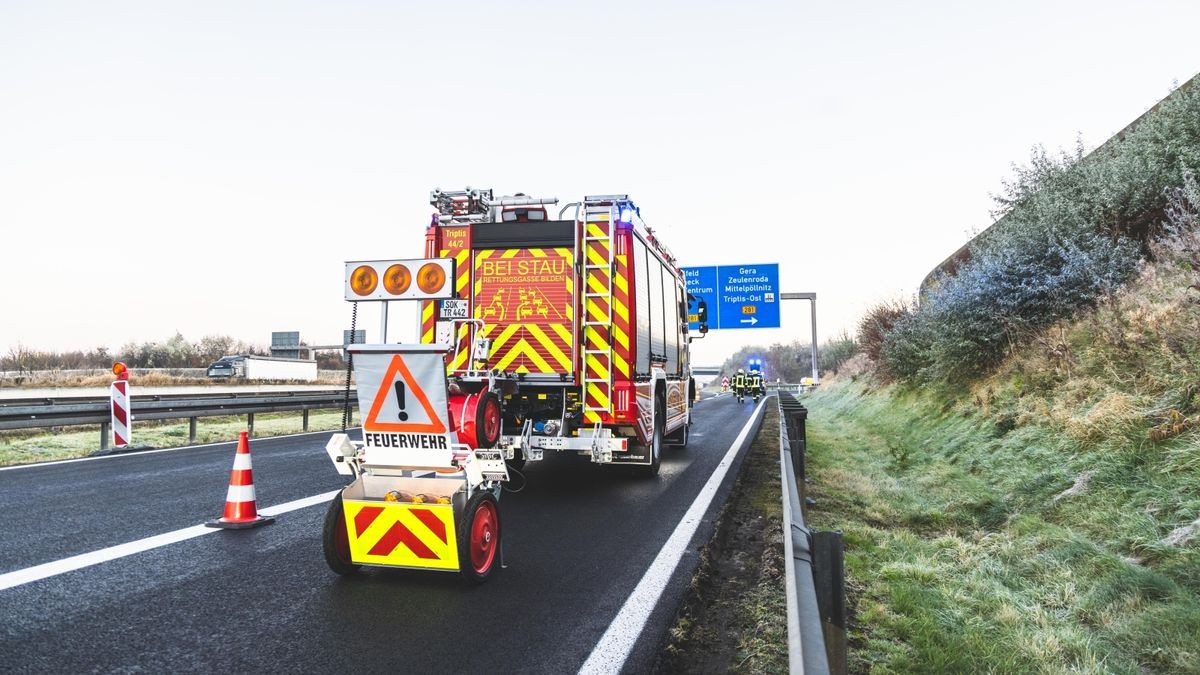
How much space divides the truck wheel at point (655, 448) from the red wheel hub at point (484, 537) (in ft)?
13.1

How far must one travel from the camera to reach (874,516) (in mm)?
6352

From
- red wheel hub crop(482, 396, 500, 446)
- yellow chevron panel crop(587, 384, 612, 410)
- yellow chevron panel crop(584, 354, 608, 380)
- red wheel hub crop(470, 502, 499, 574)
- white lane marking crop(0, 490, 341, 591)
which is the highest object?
yellow chevron panel crop(584, 354, 608, 380)

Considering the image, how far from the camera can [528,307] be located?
25.7ft

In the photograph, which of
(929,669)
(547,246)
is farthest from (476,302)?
(929,669)

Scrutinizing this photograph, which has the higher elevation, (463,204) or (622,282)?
(463,204)

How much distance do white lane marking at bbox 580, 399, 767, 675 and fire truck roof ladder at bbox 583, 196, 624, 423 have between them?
5.78ft

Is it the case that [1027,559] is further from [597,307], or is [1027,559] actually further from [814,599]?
[597,307]

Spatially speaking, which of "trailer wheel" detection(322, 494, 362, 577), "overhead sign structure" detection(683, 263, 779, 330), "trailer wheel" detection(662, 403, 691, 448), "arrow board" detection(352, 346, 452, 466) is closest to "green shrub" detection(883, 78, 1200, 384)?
"trailer wheel" detection(662, 403, 691, 448)

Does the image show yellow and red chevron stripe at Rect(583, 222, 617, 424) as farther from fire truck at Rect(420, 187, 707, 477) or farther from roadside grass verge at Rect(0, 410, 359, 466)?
roadside grass verge at Rect(0, 410, 359, 466)

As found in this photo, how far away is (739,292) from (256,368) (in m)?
30.9

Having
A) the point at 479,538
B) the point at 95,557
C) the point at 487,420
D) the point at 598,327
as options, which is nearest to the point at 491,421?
the point at 487,420

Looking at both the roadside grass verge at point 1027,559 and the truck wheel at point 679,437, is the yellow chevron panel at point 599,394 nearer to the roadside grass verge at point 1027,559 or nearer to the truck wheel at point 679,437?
the roadside grass verge at point 1027,559

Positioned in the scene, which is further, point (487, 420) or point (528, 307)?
point (528, 307)

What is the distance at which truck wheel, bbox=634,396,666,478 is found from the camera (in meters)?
8.68
